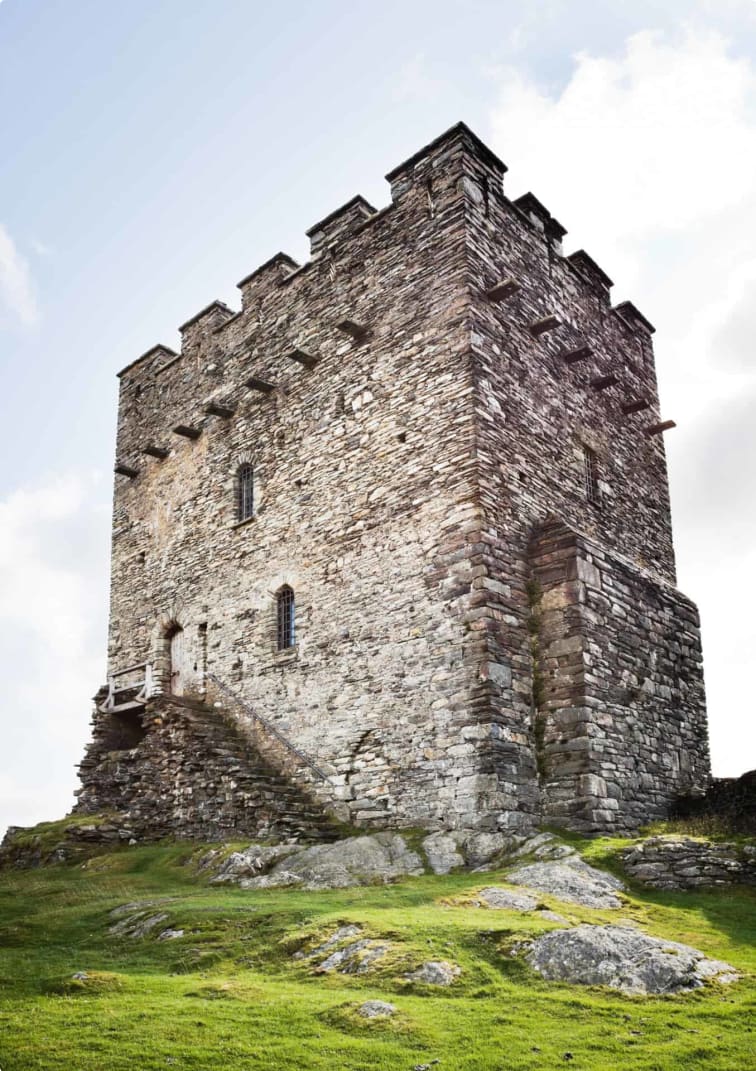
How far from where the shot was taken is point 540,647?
49.2 ft

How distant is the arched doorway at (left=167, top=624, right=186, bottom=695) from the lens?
20188 millimetres

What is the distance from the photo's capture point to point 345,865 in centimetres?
1267

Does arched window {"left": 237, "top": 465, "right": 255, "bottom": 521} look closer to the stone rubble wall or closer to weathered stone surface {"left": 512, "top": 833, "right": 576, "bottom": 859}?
the stone rubble wall

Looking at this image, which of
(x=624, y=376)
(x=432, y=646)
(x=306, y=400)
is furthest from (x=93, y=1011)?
(x=624, y=376)

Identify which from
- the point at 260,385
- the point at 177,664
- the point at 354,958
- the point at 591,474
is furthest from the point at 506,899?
the point at 260,385

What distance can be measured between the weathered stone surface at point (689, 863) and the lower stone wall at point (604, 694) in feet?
5.55

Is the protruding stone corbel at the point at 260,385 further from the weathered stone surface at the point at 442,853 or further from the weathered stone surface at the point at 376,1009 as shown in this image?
the weathered stone surface at the point at 376,1009

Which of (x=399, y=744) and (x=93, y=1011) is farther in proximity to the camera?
(x=399, y=744)

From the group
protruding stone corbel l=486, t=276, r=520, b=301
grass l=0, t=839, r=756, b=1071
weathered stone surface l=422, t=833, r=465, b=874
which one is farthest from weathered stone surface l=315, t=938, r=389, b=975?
protruding stone corbel l=486, t=276, r=520, b=301

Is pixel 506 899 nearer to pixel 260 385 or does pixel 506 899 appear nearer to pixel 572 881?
pixel 572 881

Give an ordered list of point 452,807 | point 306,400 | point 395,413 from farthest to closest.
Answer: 1. point 306,400
2. point 395,413
3. point 452,807

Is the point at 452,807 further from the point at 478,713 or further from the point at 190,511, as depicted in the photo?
the point at 190,511

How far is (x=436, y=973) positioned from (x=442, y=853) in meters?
4.96

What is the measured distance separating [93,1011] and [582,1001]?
3.90 m
